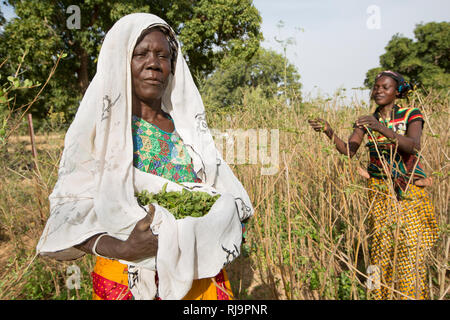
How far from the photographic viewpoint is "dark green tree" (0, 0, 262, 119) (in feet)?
26.6

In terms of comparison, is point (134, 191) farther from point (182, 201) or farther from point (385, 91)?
point (385, 91)

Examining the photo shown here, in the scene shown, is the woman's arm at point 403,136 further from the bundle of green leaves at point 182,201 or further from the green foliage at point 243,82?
the bundle of green leaves at point 182,201

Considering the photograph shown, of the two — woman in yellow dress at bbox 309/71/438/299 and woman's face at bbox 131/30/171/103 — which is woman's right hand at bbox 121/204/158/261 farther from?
woman in yellow dress at bbox 309/71/438/299

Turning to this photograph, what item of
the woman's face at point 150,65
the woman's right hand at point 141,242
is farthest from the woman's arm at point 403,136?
the woman's right hand at point 141,242

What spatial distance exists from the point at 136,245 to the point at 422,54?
82.6ft

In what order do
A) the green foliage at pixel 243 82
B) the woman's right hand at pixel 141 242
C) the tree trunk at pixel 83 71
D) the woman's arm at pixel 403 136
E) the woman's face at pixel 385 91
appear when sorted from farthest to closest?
the tree trunk at pixel 83 71 → the green foliage at pixel 243 82 → the woman's face at pixel 385 91 → the woman's arm at pixel 403 136 → the woman's right hand at pixel 141 242

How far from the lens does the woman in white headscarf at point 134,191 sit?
828mm

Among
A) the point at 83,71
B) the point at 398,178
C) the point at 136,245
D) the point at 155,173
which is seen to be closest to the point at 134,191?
the point at 155,173

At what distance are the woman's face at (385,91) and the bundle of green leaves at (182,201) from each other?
1623 millimetres

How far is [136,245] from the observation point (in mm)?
822

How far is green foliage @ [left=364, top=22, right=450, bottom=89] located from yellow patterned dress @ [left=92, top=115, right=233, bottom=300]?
20.3 m

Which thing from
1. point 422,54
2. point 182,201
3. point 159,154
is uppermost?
point 422,54

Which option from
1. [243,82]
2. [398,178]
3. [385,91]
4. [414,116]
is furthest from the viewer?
[243,82]
